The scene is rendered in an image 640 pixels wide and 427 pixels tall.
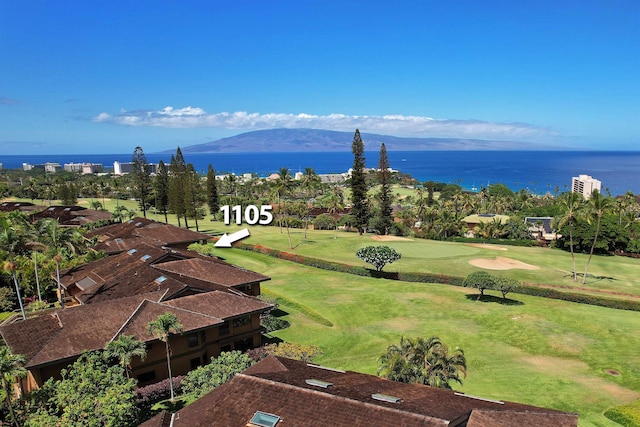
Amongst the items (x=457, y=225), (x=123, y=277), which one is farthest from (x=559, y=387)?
(x=457, y=225)

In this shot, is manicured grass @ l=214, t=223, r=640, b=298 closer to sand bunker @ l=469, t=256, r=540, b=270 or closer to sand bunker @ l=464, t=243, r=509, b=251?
sand bunker @ l=464, t=243, r=509, b=251

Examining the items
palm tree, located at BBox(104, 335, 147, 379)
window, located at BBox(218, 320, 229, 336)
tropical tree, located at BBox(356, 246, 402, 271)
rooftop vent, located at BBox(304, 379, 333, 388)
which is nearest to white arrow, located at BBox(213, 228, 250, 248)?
tropical tree, located at BBox(356, 246, 402, 271)

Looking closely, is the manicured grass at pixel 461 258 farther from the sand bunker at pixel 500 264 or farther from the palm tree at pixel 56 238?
the palm tree at pixel 56 238

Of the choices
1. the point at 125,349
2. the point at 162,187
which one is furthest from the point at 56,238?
the point at 162,187

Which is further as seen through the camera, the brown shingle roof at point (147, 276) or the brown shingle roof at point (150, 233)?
the brown shingle roof at point (150, 233)

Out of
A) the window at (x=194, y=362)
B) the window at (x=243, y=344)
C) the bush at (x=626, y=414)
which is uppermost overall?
the window at (x=194, y=362)

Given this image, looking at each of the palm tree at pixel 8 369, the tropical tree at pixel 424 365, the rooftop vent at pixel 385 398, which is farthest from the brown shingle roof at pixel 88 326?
the rooftop vent at pixel 385 398

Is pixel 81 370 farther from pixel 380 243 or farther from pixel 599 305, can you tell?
pixel 380 243
